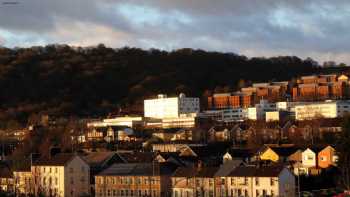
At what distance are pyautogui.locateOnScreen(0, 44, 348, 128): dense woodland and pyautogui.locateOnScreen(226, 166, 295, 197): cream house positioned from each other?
254 ft

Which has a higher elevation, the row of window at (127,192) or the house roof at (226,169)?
the house roof at (226,169)

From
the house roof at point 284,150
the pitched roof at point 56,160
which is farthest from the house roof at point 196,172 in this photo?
the house roof at point 284,150

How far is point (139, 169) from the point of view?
4469 cm

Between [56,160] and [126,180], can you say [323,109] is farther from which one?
[126,180]

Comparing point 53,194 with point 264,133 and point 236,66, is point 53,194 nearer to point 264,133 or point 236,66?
point 264,133

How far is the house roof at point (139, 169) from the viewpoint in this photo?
43625mm

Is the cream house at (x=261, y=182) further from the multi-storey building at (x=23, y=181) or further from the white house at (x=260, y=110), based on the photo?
the white house at (x=260, y=110)

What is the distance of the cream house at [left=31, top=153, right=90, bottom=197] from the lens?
4600 cm

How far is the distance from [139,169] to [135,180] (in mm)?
1180

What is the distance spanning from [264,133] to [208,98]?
60407 mm

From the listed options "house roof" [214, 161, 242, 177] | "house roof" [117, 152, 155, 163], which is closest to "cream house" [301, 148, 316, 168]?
"house roof" [214, 161, 242, 177]

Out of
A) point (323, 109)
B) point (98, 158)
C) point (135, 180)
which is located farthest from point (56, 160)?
point (323, 109)

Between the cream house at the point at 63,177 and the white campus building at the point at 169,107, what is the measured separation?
232 feet

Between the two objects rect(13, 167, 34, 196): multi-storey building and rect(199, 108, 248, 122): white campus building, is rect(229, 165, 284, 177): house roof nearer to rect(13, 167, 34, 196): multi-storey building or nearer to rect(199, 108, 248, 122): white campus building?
rect(13, 167, 34, 196): multi-storey building
